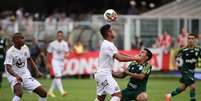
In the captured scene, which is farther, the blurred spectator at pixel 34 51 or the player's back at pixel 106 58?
the blurred spectator at pixel 34 51

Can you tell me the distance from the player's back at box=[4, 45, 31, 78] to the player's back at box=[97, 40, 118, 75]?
101 inches

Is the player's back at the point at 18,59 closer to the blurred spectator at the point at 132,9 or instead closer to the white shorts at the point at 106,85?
the white shorts at the point at 106,85

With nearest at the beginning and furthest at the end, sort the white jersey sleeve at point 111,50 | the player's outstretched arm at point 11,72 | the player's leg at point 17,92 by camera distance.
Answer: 1. the white jersey sleeve at point 111,50
2. the player's outstretched arm at point 11,72
3. the player's leg at point 17,92

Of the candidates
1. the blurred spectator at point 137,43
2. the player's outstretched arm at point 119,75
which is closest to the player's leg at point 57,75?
the player's outstretched arm at point 119,75

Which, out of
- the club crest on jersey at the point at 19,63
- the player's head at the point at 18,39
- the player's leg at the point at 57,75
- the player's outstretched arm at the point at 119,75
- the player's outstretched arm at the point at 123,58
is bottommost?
the player's leg at the point at 57,75

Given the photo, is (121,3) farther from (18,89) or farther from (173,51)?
(18,89)

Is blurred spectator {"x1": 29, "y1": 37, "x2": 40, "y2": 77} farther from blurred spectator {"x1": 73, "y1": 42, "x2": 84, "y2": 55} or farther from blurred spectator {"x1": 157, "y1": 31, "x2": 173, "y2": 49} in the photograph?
blurred spectator {"x1": 157, "y1": 31, "x2": 173, "y2": 49}

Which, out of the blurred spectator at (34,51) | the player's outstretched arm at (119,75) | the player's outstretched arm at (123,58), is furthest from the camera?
the blurred spectator at (34,51)

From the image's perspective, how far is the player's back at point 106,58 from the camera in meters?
17.6

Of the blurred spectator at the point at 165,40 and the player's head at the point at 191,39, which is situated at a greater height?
the player's head at the point at 191,39

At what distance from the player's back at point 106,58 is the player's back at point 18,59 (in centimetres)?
257

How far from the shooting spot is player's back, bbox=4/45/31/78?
63.5ft

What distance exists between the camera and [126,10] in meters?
47.5

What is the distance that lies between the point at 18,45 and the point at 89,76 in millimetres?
19950
